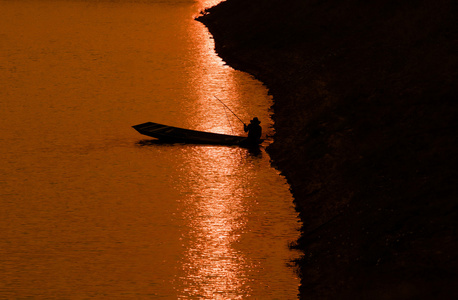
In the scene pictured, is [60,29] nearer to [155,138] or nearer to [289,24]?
[289,24]

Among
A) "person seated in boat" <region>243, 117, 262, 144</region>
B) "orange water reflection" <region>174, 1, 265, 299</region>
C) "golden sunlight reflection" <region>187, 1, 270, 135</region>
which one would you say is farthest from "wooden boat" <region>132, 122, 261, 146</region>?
"golden sunlight reflection" <region>187, 1, 270, 135</region>

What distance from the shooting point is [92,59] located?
68562mm

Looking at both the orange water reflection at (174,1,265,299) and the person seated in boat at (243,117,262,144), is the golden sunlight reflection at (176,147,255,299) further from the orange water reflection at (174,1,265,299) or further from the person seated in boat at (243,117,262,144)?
the person seated in boat at (243,117,262,144)

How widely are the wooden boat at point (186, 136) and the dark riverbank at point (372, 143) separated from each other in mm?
2520

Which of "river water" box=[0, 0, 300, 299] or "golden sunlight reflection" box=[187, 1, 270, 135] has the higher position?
"golden sunlight reflection" box=[187, 1, 270, 135]

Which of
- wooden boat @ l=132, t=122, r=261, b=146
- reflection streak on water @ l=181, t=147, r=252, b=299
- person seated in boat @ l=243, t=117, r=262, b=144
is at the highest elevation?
person seated in boat @ l=243, t=117, r=262, b=144

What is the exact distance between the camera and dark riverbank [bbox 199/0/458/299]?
70.5ft

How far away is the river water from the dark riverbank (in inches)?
53.7

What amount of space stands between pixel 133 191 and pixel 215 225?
5.88 metres

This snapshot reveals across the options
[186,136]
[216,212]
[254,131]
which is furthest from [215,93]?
[216,212]

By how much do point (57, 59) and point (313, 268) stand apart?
50.5 metres

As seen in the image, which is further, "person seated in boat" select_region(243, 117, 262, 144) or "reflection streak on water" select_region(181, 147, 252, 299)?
"person seated in boat" select_region(243, 117, 262, 144)

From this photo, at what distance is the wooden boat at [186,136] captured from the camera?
129 feet

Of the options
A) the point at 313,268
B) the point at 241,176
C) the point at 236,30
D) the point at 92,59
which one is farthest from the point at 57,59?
the point at 313,268
